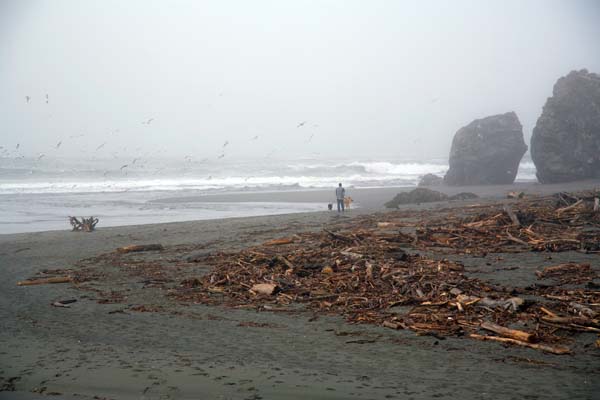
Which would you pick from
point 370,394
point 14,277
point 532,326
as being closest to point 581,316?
point 532,326

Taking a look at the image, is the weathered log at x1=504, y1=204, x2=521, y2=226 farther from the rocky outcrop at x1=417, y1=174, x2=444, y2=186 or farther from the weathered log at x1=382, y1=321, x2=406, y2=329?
the rocky outcrop at x1=417, y1=174, x2=444, y2=186

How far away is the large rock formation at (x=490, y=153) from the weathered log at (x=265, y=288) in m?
31.4

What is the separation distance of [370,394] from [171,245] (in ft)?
34.5

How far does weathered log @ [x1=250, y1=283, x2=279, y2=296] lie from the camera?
870 centimetres

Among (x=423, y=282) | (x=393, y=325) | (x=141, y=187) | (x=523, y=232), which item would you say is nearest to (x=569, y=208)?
(x=523, y=232)

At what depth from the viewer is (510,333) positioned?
20.1ft

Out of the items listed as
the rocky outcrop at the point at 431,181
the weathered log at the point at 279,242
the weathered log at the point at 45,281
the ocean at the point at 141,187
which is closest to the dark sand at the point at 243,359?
the weathered log at the point at 45,281

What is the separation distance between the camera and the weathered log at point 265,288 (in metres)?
8.70

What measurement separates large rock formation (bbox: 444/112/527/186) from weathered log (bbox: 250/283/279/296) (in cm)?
3142

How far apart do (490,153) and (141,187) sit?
27379 mm

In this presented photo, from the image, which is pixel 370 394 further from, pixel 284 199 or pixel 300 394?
pixel 284 199

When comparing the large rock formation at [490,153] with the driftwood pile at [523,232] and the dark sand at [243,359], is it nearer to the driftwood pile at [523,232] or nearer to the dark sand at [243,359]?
the driftwood pile at [523,232]

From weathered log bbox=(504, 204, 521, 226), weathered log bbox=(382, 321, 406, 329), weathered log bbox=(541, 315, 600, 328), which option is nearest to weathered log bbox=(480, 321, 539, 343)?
weathered log bbox=(541, 315, 600, 328)

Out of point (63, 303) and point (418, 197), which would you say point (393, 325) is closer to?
point (63, 303)
